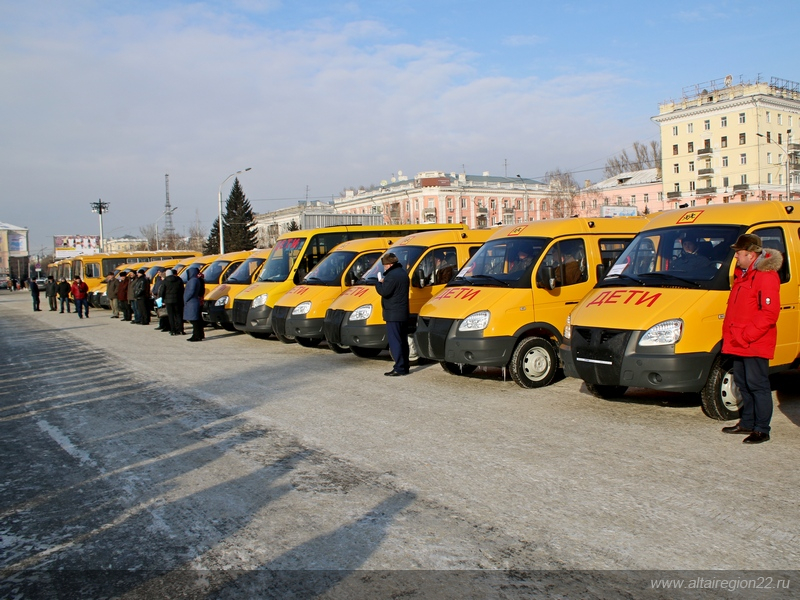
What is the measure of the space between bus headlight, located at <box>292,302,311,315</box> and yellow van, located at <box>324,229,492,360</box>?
1140mm

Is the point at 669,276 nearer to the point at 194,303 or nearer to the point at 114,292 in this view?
the point at 194,303

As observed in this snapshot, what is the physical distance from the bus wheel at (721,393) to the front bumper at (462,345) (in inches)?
112

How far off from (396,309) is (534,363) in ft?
7.83

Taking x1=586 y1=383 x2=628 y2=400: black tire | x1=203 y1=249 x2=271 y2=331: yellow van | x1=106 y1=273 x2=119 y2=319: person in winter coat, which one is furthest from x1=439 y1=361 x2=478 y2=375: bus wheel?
x1=106 y1=273 x2=119 y2=319: person in winter coat

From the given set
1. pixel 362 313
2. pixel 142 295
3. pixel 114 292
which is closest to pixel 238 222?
pixel 114 292

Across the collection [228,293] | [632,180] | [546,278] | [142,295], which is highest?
[632,180]

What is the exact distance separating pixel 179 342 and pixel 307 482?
42.6 ft

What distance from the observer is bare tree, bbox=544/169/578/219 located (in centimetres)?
7400

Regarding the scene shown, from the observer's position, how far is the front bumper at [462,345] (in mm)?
9625

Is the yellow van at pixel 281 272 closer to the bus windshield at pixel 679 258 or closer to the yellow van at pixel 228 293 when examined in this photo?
the yellow van at pixel 228 293

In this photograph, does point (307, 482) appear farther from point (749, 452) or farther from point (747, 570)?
point (749, 452)

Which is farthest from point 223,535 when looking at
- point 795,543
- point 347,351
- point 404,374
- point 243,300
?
point 243,300

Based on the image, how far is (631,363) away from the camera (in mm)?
7520

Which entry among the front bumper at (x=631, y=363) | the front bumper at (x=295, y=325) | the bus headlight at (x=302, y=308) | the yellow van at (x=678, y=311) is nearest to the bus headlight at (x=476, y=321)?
the yellow van at (x=678, y=311)
